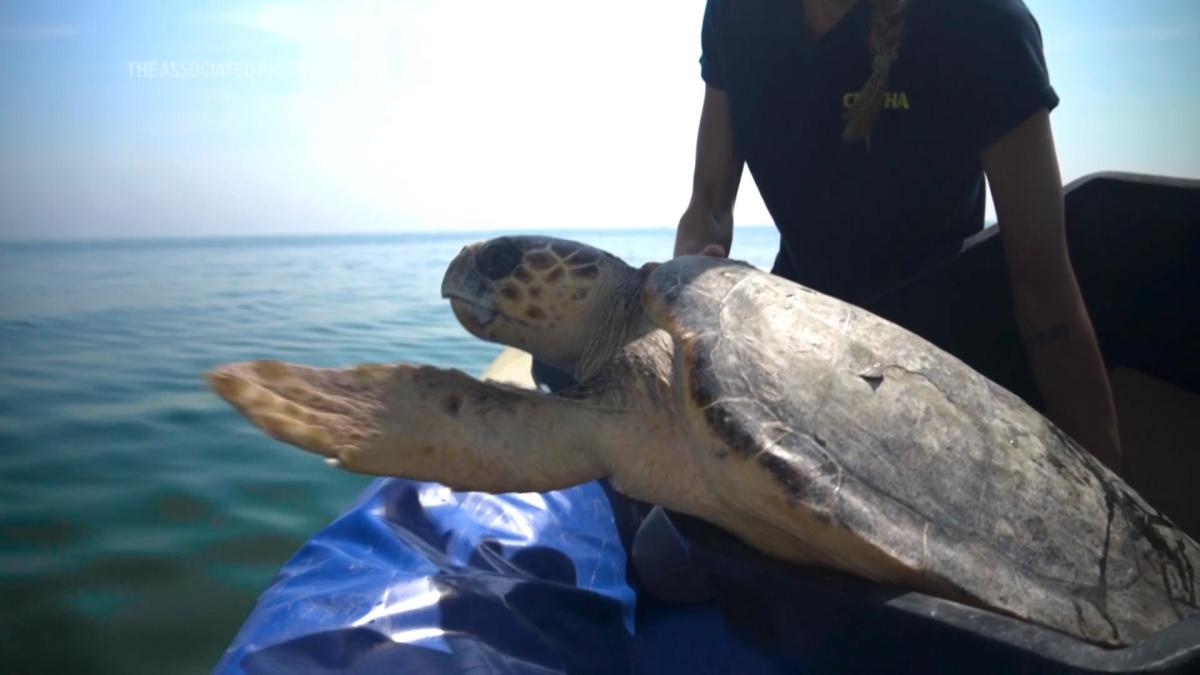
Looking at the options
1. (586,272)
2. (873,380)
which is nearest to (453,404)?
(586,272)

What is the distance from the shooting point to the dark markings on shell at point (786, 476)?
0.88 metres

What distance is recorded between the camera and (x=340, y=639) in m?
0.96

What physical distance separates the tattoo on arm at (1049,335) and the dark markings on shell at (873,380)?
560 millimetres

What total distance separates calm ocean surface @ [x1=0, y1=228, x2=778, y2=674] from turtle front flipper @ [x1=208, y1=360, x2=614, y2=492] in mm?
663

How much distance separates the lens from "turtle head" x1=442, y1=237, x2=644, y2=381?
1276 millimetres

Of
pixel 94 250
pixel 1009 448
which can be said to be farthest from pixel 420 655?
pixel 94 250

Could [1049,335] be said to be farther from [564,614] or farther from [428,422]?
[428,422]

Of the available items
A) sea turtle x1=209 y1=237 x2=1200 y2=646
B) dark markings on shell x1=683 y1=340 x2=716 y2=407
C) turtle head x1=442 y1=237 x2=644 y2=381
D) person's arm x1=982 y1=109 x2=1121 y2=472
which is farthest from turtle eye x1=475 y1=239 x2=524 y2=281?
person's arm x1=982 y1=109 x2=1121 y2=472

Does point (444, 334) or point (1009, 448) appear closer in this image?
point (1009, 448)

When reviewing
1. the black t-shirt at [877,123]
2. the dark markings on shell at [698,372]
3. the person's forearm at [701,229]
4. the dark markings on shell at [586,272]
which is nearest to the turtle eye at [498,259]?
the dark markings on shell at [586,272]

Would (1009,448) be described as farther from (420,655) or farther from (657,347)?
(420,655)

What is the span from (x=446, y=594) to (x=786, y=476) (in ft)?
1.79

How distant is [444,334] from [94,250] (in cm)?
924

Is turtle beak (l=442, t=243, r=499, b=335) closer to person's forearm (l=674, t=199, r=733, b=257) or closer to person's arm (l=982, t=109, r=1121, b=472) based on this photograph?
person's forearm (l=674, t=199, r=733, b=257)
